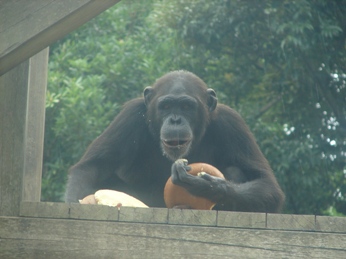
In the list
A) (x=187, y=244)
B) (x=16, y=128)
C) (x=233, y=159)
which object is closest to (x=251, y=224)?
(x=187, y=244)

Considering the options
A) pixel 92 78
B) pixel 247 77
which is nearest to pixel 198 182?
pixel 92 78

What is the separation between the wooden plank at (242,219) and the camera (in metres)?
3.51

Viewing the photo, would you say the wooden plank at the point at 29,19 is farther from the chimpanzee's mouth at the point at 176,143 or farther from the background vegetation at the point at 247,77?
the background vegetation at the point at 247,77

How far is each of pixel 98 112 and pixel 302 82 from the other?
341 cm

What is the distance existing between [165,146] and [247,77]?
6834 millimetres

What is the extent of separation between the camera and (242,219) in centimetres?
353

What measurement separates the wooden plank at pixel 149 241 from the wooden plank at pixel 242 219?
0.08 feet

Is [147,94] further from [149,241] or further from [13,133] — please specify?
[149,241]

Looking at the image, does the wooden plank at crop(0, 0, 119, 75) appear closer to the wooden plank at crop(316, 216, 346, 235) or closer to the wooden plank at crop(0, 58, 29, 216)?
the wooden plank at crop(0, 58, 29, 216)

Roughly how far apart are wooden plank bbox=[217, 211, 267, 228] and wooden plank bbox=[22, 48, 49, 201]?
6.70 feet

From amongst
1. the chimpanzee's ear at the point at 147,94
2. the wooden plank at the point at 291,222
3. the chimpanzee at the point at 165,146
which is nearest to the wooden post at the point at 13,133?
the wooden plank at the point at 291,222

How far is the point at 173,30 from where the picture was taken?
12.6 metres

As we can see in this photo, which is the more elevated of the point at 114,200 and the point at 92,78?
the point at 92,78

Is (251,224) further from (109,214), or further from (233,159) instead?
(233,159)
